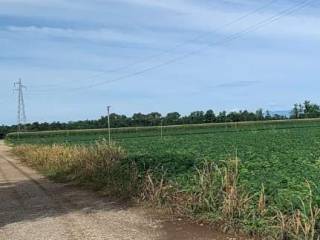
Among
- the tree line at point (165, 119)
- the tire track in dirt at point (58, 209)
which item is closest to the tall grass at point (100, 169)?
the tire track in dirt at point (58, 209)

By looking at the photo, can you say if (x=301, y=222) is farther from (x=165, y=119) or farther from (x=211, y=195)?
(x=165, y=119)

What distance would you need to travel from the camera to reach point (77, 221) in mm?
11758

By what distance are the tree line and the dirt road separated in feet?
324

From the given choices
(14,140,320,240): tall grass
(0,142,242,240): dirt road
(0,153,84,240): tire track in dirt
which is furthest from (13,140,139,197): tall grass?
(0,153,84,240): tire track in dirt

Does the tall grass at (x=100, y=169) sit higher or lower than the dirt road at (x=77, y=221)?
higher

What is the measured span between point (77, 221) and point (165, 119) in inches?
4256

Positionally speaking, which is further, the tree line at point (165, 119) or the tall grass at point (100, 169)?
the tree line at point (165, 119)

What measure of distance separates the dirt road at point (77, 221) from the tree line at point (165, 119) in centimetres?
9870

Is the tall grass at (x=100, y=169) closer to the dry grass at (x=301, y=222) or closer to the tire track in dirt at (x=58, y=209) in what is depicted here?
the tire track in dirt at (x=58, y=209)

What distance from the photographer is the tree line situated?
118381 mm

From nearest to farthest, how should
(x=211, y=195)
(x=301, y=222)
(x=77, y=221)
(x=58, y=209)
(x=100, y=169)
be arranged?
(x=301, y=222)
(x=211, y=195)
(x=77, y=221)
(x=58, y=209)
(x=100, y=169)

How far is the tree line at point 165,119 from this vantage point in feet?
388

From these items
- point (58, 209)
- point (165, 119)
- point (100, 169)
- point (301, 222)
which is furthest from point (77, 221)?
point (165, 119)

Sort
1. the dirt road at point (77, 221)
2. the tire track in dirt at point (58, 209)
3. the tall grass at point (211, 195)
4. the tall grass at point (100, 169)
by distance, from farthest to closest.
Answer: the tall grass at point (100, 169) → the tire track in dirt at point (58, 209) → the dirt road at point (77, 221) → the tall grass at point (211, 195)
